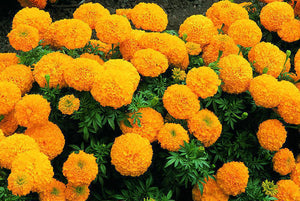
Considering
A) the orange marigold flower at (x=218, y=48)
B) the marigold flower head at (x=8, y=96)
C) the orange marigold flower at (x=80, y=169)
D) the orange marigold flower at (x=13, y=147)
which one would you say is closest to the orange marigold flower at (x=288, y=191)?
the orange marigold flower at (x=218, y=48)

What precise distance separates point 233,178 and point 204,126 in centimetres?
45

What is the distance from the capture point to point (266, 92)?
2.30 m

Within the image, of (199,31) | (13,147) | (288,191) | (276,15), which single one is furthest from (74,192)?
(276,15)

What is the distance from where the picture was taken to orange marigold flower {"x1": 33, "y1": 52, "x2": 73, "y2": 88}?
2.25m

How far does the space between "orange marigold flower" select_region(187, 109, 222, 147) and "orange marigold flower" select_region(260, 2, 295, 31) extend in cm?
153

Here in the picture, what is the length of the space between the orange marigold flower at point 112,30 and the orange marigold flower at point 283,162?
167 centimetres

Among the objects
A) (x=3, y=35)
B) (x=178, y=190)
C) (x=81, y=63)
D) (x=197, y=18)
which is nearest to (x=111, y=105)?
(x=81, y=63)

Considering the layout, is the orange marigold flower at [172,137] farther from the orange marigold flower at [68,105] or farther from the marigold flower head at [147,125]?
the orange marigold flower at [68,105]

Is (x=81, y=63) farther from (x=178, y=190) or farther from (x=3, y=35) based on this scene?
(x=3, y=35)

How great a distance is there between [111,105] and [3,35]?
12.1 ft

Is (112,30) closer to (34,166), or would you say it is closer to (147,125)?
(147,125)

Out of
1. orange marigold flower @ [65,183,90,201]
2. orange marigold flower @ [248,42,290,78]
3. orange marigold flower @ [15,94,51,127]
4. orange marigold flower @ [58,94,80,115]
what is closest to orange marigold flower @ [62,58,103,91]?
orange marigold flower @ [58,94,80,115]

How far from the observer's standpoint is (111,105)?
2.07 metres

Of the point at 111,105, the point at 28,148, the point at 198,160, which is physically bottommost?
the point at 198,160
